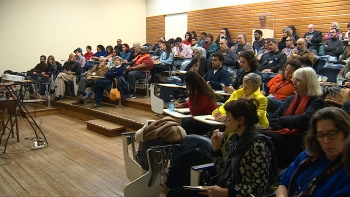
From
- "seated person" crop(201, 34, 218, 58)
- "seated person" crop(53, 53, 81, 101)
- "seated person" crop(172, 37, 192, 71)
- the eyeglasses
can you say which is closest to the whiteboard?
"seated person" crop(201, 34, 218, 58)

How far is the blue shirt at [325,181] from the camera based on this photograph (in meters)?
1.45

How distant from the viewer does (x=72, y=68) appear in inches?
334

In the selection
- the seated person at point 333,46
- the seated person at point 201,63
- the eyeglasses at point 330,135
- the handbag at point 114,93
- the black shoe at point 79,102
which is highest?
the seated person at point 333,46

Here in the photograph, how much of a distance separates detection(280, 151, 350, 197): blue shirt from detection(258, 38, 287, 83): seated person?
12.4 feet

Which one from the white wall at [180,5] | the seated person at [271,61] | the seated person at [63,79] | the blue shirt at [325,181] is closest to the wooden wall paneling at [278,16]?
the white wall at [180,5]

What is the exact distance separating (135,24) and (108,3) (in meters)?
1.21

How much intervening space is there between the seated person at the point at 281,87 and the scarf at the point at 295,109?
27.6 inches

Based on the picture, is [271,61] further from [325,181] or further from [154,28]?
[154,28]

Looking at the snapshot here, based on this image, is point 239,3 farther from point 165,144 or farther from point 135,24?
point 165,144

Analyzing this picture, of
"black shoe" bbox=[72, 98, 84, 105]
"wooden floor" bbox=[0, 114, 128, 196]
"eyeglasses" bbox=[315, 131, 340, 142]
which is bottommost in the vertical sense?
"wooden floor" bbox=[0, 114, 128, 196]

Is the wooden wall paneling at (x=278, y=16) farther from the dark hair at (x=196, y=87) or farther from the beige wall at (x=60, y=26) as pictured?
the dark hair at (x=196, y=87)

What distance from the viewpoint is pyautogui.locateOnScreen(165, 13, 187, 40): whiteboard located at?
35.6 feet

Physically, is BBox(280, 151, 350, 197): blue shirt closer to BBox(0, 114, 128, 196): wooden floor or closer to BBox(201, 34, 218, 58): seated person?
BBox(0, 114, 128, 196): wooden floor

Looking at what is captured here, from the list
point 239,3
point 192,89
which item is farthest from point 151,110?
point 239,3
